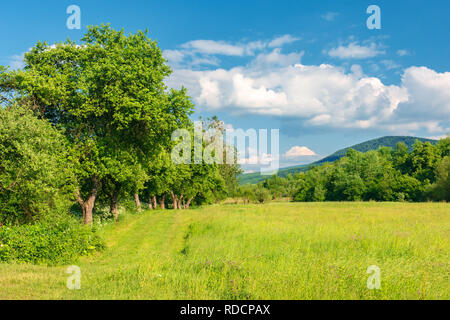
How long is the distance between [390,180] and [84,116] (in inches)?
3488

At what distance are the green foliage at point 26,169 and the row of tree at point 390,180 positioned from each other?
7629cm

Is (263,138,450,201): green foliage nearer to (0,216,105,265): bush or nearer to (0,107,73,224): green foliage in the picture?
(0,216,105,265): bush

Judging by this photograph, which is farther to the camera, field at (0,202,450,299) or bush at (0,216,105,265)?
bush at (0,216,105,265)

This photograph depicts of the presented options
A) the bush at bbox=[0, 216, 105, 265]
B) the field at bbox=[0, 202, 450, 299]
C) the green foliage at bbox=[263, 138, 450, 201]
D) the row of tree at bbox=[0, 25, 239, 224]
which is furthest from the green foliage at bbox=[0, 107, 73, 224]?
the green foliage at bbox=[263, 138, 450, 201]

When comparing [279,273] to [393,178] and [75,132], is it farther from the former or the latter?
[393,178]

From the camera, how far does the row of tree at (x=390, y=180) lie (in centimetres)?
7491

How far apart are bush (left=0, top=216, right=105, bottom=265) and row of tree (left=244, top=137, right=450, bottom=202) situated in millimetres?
75522

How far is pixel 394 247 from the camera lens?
43.4 feet

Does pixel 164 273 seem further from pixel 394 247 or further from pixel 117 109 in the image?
pixel 117 109

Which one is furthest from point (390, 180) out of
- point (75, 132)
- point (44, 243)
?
point (44, 243)

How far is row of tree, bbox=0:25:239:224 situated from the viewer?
1811cm

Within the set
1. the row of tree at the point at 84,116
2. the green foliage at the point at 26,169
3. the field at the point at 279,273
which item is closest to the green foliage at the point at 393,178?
the field at the point at 279,273

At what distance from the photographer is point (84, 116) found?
2325 cm

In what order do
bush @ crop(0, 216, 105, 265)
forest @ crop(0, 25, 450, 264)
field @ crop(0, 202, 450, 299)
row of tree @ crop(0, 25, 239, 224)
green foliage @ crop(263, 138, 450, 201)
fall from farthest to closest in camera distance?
green foliage @ crop(263, 138, 450, 201)
row of tree @ crop(0, 25, 239, 224)
forest @ crop(0, 25, 450, 264)
bush @ crop(0, 216, 105, 265)
field @ crop(0, 202, 450, 299)
